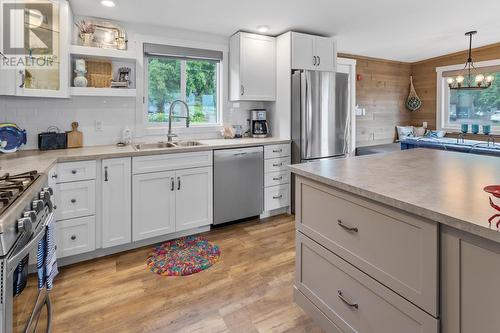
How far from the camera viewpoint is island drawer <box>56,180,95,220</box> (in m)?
2.35

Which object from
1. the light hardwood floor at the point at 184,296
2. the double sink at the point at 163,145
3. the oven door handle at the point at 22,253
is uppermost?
the double sink at the point at 163,145

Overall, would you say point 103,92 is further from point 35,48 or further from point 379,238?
point 379,238

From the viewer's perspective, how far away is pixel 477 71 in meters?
5.27

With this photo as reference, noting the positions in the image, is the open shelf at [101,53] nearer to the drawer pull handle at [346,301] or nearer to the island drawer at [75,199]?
the island drawer at [75,199]

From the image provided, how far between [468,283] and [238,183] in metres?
2.48

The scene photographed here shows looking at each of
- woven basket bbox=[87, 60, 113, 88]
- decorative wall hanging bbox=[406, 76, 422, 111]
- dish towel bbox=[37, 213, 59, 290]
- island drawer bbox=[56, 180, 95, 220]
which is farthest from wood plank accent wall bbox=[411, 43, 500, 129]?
dish towel bbox=[37, 213, 59, 290]

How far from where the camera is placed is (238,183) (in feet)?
10.8

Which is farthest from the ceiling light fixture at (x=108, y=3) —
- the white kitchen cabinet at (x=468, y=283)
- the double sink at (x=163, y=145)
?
the white kitchen cabinet at (x=468, y=283)

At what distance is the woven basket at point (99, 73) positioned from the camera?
295 centimetres

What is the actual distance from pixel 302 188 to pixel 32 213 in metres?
1.31

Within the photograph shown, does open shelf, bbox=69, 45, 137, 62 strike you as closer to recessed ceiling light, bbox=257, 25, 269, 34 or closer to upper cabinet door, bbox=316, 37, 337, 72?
recessed ceiling light, bbox=257, 25, 269, 34

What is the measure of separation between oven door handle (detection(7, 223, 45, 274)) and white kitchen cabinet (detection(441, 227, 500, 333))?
1.45 meters

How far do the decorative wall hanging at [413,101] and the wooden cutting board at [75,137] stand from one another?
604cm

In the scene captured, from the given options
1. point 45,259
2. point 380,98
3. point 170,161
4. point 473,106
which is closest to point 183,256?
point 170,161
